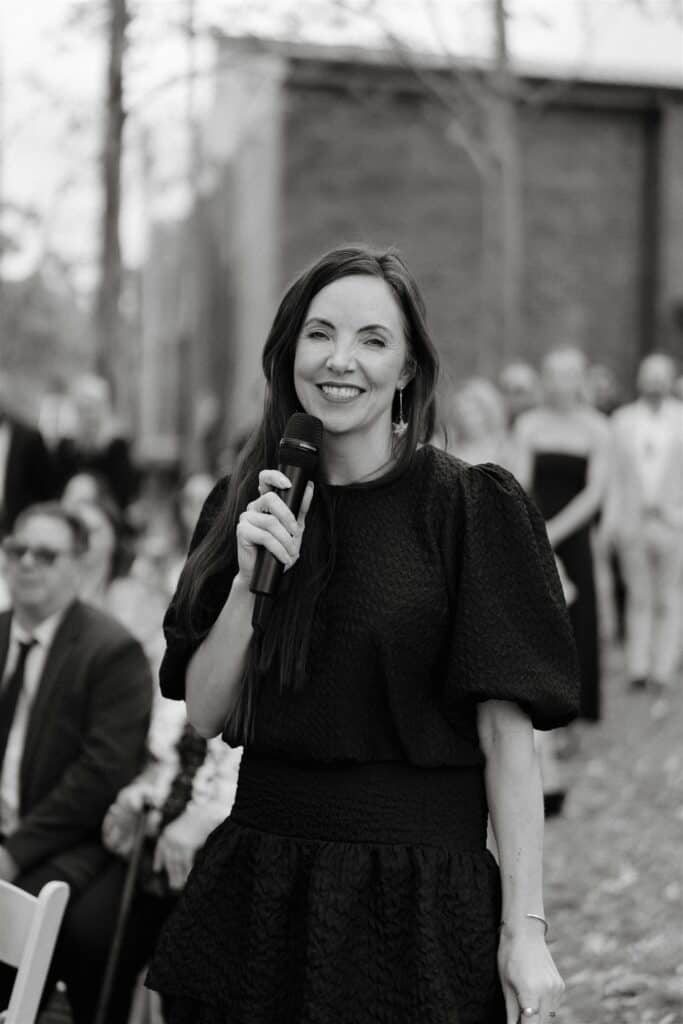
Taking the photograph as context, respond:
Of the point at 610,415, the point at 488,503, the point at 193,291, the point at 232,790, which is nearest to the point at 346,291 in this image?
the point at 488,503

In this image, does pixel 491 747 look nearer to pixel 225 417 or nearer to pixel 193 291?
pixel 225 417

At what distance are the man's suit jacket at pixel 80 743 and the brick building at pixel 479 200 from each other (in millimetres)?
15495

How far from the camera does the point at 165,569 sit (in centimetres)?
750

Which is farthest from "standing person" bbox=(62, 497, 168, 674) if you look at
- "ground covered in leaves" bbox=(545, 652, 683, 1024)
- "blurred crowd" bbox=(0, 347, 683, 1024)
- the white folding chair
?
the white folding chair

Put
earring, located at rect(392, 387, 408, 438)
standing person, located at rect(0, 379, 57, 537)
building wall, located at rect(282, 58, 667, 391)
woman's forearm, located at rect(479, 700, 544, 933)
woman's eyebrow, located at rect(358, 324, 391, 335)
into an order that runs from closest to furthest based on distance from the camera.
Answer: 1. woman's forearm, located at rect(479, 700, 544, 933)
2. woman's eyebrow, located at rect(358, 324, 391, 335)
3. earring, located at rect(392, 387, 408, 438)
4. standing person, located at rect(0, 379, 57, 537)
5. building wall, located at rect(282, 58, 667, 391)

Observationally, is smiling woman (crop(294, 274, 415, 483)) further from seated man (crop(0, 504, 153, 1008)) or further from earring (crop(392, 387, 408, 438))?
seated man (crop(0, 504, 153, 1008))

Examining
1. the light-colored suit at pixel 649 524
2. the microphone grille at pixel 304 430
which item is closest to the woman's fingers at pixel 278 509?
the microphone grille at pixel 304 430

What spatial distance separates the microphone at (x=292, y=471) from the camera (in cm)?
221

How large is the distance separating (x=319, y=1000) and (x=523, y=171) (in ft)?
64.7

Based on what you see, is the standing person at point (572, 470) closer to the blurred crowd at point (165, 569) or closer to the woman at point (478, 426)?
the blurred crowd at point (165, 569)

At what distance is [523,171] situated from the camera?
68.8 ft

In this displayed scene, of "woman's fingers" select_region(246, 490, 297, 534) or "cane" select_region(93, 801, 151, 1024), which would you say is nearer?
"woman's fingers" select_region(246, 490, 297, 534)

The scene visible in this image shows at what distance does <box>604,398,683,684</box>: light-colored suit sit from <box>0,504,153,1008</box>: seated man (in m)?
5.43

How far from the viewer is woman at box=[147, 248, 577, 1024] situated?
90.0 inches
